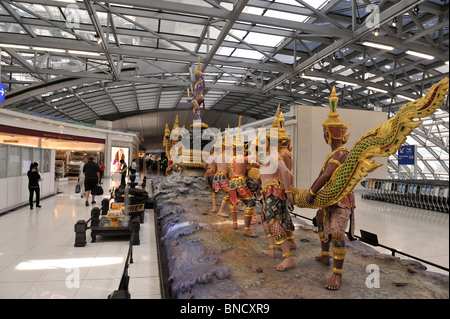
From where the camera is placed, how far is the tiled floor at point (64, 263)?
3.02 metres

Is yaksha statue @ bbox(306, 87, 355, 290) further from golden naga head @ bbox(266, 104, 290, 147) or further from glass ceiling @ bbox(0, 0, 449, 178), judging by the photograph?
glass ceiling @ bbox(0, 0, 449, 178)

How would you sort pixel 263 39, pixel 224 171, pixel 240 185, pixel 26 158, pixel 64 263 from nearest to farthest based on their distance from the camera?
pixel 64 263 → pixel 240 185 → pixel 224 171 → pixel 26 158 → pixel 263 39

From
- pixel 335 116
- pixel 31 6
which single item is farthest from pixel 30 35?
pixel 335 116

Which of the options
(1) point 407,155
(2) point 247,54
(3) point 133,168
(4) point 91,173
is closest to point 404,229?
(1) point 407,155

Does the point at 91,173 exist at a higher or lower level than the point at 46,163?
lower

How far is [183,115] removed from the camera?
98.8 feet

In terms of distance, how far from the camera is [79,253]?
13.8 ft

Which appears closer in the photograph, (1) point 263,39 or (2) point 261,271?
(2) point 261,271

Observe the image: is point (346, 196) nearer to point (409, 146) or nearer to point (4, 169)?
point (4, 169)

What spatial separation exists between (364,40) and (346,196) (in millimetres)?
7367

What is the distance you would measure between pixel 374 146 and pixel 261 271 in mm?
1556

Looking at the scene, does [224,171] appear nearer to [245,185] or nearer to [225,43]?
[245,185]

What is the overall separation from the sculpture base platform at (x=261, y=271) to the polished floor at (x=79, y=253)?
0.40 meters

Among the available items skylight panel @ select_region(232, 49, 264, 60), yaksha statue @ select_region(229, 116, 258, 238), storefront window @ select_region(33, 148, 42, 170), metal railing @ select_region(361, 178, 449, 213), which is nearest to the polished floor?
metal railing @ select_region(361, 178, 449, 213)
